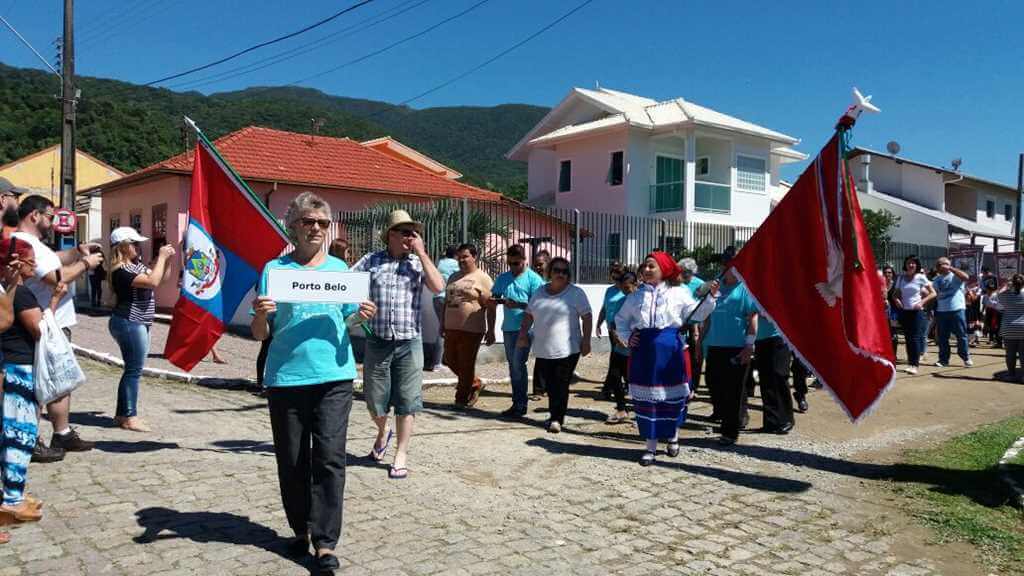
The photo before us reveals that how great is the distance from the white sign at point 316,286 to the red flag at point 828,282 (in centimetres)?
364

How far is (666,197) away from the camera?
3019 centimetres

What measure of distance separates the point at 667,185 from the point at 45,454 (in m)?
26.2

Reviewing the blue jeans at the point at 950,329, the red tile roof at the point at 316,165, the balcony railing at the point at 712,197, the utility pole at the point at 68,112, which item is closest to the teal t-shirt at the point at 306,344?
the blue jeans at the point at 950,329

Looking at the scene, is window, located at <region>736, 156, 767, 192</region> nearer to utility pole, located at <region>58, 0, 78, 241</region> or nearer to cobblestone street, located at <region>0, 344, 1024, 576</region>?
utility pole, located at <region>58, 0, 78, 241</region>

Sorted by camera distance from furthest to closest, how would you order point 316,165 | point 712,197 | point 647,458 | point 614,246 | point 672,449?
1. point 712,197
2. point 316,165
3. point 614,246
4. point 672,449
5. point 647,458

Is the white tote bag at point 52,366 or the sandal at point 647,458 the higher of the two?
the white tote bag at point 52,366

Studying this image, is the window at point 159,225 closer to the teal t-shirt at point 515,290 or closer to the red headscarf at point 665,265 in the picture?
the teal t-shirt at point 515,290

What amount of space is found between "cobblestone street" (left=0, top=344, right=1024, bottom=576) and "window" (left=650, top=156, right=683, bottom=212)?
22442 millimetres

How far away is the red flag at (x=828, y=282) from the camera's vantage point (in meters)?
6.03

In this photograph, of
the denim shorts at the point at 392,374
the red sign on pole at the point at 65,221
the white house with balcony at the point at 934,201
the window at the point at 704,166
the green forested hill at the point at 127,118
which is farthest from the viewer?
the green forested hill at the point at 127,118

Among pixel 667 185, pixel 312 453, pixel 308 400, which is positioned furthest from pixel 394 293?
pixel 667 185

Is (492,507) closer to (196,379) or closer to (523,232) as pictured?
(196,379)

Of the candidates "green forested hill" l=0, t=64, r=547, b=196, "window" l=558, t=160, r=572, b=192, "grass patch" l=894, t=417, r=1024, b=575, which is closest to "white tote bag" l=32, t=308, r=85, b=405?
"grass patch" l=894, t=417, r=1024, b=575

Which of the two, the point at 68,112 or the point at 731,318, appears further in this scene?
the point at 68,112
